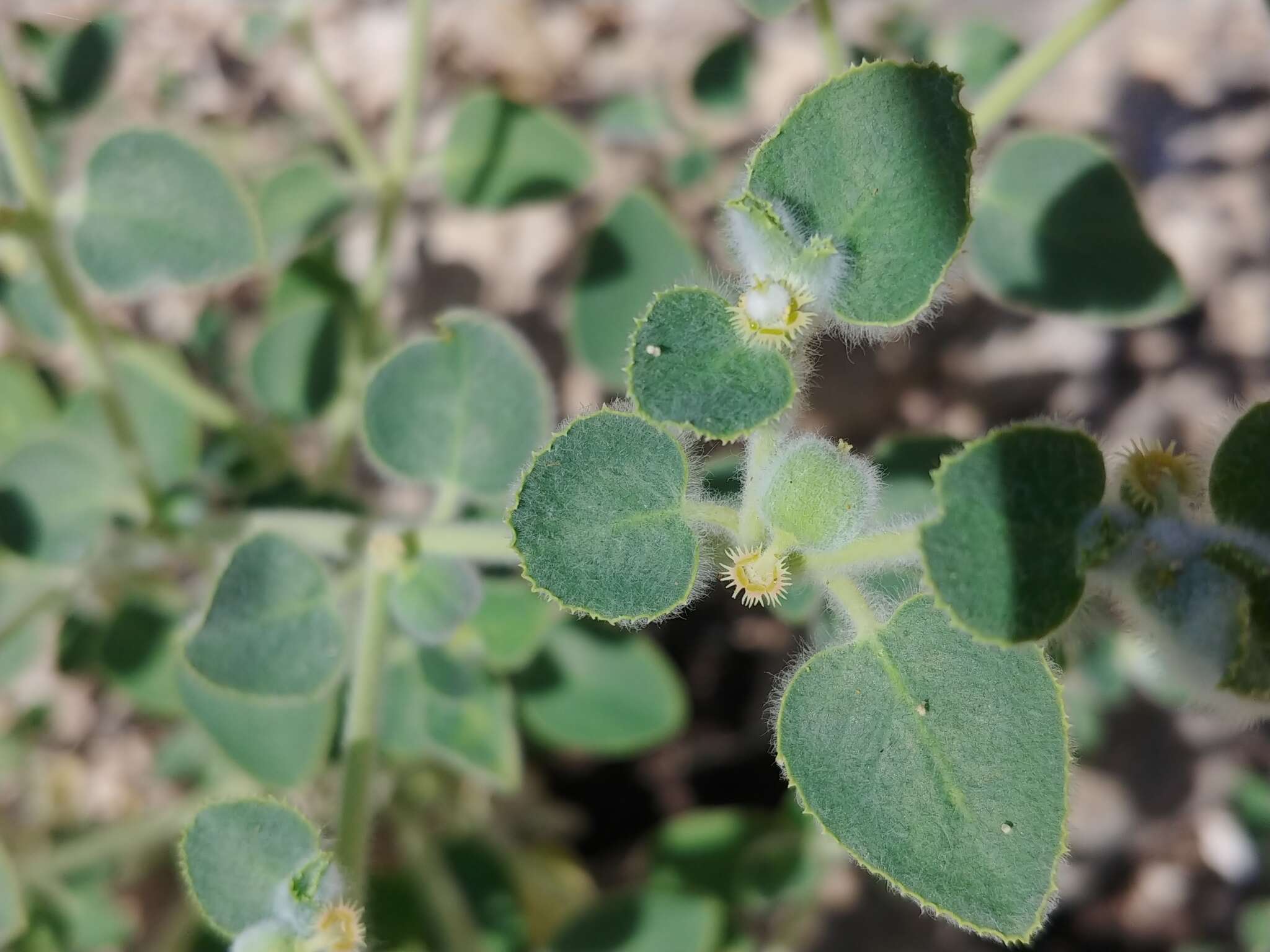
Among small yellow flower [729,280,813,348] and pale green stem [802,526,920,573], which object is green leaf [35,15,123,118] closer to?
small yellow flower [729,280,813,348]

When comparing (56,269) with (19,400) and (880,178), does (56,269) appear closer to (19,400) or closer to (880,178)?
(19,400)

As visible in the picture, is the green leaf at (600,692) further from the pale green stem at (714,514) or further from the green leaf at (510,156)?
the pale green stem at (714,514)

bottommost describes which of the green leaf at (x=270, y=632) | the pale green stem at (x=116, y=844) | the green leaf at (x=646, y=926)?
the green leaf at (x=646, y=926)

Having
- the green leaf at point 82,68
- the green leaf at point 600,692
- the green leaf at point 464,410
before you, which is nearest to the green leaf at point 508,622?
the green leaf at point 464,410

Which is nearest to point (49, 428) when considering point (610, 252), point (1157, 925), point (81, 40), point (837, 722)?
point (81, 40)

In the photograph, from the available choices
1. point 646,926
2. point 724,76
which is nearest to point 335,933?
point 646,926

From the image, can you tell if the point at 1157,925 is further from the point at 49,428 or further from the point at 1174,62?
the point at 49,428
